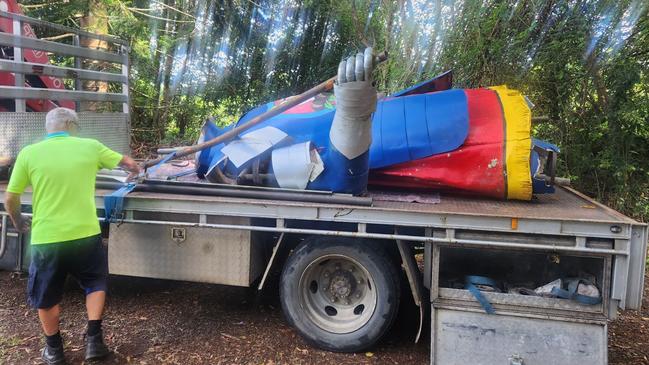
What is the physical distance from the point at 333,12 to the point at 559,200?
935cm

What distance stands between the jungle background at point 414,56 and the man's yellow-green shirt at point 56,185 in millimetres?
Result: 3988

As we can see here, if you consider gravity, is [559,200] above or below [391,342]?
above

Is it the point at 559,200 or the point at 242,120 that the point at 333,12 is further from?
the point at 559,200

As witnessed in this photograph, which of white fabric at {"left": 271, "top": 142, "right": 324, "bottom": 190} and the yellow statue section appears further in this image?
white fabric at {"left": 271, "top": 142, "right": 324, "bottom": 190}

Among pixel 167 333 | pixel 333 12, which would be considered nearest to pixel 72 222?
pixel 167 333

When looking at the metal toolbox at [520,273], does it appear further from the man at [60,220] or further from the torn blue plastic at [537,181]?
the man at [60,220]

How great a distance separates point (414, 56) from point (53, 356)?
707 cm

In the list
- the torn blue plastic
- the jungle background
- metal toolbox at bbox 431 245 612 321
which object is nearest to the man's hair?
metal toolbox at bbox 431 245 612 321

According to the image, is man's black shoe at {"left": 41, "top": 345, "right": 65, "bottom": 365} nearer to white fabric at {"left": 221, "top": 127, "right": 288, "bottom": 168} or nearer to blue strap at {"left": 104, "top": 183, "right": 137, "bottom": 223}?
blue strap at {"left": 104, "top": 183, "right": 137, "bottom": 223}

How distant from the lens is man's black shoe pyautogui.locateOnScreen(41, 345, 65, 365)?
10.8 ft

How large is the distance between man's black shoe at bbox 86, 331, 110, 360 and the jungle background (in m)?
4.17

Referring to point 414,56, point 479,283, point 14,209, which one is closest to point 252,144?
point 14,209

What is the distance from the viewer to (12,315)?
13.4 feet

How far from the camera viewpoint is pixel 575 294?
2.99m
